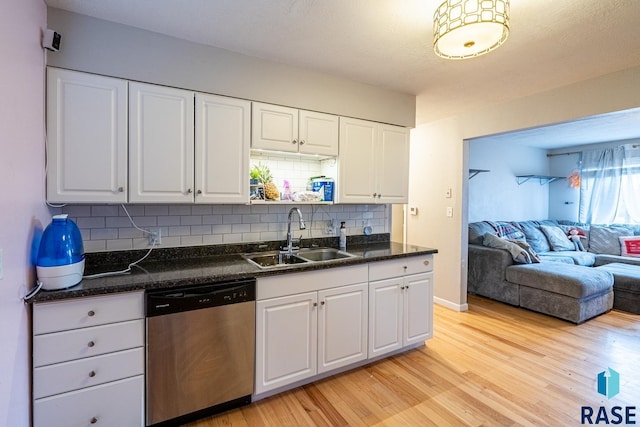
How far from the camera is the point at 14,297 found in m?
1.32

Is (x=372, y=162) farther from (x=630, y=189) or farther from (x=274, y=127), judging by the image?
(x=630, y=189)

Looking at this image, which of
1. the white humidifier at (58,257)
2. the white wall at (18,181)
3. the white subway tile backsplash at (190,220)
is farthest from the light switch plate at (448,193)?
the white wall at (18,181)

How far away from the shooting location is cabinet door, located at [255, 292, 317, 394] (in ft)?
6.48

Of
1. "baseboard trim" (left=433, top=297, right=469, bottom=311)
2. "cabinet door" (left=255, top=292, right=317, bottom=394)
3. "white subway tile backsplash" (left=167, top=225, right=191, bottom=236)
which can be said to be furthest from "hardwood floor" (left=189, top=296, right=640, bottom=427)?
"white subway tile backsplash" (left=167, top=225, right=191, bottom=236)

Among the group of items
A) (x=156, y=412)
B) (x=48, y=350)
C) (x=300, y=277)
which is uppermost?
(x=300, y=277)

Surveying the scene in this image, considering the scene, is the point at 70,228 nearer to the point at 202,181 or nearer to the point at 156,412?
the point at 202,181

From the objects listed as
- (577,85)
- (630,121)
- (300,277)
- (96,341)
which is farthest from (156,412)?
A: (630,121)

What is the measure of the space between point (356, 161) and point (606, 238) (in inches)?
193

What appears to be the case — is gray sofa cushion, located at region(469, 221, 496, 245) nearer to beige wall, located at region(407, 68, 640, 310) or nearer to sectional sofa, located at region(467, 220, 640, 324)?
sectional sofa, located at region(467, 220, 640, 324)

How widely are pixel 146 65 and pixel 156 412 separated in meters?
2.03

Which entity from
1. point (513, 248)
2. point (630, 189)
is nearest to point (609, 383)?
point (513, 248)

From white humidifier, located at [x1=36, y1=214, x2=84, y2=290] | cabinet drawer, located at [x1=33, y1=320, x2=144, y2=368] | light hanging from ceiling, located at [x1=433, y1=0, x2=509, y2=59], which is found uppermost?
light hanging from ceiling, located at [x1=433, y1=0, x2=509, y2=59]

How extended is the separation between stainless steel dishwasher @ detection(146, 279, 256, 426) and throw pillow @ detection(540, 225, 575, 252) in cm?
526

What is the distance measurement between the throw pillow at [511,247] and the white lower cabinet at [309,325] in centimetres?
260
